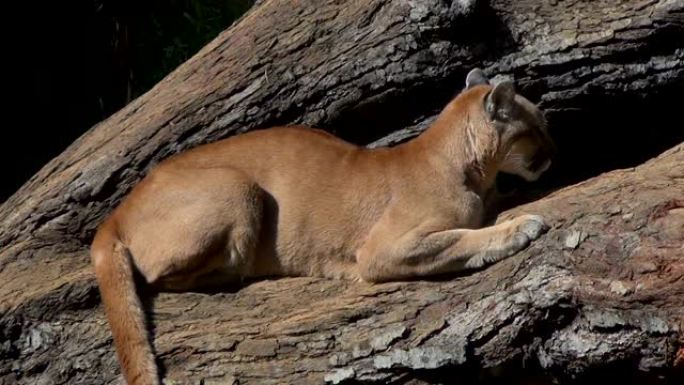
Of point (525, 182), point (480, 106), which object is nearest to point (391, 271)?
point (480, 106)

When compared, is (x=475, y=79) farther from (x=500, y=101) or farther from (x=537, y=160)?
(x=537, y=160)

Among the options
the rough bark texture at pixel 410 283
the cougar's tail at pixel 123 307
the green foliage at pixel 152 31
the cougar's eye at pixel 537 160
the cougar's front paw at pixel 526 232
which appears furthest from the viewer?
the green foliage at pixel 152 31

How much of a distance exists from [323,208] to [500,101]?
3.36 feet

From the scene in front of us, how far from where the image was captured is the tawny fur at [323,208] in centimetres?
517

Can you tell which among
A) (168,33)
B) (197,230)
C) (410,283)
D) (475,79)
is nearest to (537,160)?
(475,79)

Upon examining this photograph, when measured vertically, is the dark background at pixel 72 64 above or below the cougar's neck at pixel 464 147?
above

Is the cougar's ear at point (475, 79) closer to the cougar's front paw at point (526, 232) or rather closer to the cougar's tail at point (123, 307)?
the cougar's front paw at point (526, 232)

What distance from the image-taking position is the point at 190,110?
6074mm

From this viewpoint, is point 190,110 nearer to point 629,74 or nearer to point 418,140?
point 418,140

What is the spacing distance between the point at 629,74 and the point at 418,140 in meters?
1.26

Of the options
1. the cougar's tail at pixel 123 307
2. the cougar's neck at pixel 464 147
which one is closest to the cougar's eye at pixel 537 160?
the cougar's neck at pixel 464 147

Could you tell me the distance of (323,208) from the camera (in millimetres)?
5469

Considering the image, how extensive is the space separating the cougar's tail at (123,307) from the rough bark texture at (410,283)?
0.39ft

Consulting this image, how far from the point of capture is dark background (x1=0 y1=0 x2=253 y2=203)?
799cm
